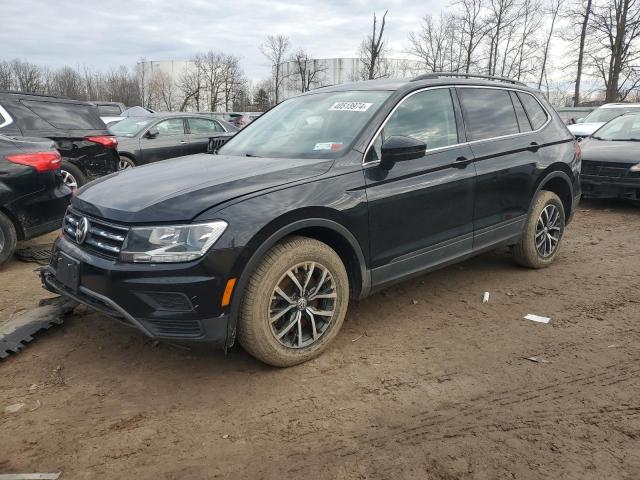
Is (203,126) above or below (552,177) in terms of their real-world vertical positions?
above

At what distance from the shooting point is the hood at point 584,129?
12.7 metres

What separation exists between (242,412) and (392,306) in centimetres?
183

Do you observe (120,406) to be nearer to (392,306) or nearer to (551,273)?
(392,306)

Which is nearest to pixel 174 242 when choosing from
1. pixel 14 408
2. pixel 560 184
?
pixel 14 408

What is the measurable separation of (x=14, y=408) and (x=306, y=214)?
1.95 meters

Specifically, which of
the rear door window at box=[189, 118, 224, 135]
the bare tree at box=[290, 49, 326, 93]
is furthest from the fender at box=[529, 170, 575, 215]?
the bare tree at box=[290, 49, 326, 93]

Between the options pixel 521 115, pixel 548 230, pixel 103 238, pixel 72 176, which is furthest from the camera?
pixel 72 176

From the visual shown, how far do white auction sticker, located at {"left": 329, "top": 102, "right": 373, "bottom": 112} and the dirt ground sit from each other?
159 cm

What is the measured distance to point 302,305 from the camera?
10.2 feet

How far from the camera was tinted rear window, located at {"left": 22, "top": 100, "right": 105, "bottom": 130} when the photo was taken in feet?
23.4

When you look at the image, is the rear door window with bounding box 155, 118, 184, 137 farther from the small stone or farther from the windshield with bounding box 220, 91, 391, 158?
the small stone

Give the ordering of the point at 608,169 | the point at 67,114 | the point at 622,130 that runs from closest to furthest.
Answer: the point at 67,114, the point at 608,169, the point at 622,130

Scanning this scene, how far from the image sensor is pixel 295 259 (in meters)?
3.00

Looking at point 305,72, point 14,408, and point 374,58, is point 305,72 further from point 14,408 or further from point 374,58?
point 14,408
